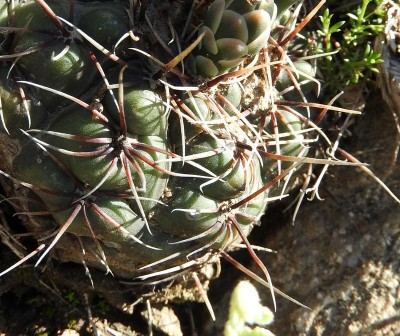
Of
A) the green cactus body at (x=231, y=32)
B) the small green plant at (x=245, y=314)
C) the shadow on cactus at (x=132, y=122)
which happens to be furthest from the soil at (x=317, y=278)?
the small green plant at (x=245, y=314)

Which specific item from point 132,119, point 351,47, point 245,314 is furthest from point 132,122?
point 351,47

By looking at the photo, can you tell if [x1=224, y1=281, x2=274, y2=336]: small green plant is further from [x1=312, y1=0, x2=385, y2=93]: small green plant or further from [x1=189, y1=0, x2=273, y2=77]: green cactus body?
[x1=312, y1=0, x2=385, y2=93]: small green plant

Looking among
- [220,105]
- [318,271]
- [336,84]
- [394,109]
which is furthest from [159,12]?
[318,271]

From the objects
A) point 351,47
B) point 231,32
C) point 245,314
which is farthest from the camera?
point 351,47

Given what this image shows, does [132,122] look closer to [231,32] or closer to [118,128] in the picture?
[118,128]

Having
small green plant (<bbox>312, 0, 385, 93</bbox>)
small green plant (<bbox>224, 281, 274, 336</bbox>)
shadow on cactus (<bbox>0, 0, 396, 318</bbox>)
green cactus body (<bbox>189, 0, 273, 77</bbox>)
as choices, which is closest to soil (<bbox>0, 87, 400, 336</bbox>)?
small green plant (<bbox>312, 0, 385, 93</bbox>)

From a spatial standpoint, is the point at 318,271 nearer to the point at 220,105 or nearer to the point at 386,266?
the point at 386,266
